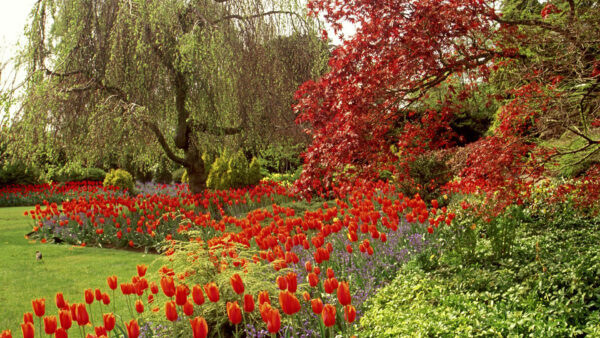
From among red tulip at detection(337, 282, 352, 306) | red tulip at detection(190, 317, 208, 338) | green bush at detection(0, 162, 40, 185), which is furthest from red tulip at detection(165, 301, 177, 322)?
green bush at detection(0, 162, 40, 185)

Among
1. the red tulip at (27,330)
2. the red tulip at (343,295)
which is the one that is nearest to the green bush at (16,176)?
the red tulip at (27,330)

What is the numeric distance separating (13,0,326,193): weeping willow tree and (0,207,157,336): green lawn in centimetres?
190

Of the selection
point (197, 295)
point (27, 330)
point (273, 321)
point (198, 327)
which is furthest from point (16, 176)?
point (273, 321)

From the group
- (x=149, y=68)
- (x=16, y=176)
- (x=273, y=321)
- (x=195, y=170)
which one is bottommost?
(x=273, y=321)

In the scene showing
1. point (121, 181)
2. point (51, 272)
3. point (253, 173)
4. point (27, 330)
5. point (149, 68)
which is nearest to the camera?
point (27, 330)

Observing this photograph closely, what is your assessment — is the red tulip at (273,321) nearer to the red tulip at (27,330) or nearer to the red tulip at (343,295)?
the red tulip at (343,295)

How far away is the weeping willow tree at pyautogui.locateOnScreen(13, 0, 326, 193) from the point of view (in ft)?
27.0

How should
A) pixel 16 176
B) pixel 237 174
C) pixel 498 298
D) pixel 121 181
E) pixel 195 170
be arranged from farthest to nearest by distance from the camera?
pixel 16 176 < pixel 121 181 < pixel 237 174 < pixel 195 170 < pixel 498 298

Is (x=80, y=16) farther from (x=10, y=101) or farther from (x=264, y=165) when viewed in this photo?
(x=264, y=165)

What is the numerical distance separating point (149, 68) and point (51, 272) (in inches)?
165

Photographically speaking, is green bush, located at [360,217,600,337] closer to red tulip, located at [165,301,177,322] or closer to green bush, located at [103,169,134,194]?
red tulip, located at [165,301,177,322]

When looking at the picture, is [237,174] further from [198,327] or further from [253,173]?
[198,327]

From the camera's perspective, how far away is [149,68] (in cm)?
866

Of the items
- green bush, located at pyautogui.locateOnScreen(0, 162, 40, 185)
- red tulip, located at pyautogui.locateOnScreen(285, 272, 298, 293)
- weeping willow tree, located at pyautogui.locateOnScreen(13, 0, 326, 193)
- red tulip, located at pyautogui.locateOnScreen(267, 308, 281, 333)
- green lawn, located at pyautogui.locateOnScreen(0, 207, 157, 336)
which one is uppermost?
weeping willow tree, located at pyautogui.locateOnScreen(13, 0, 326, 193)
